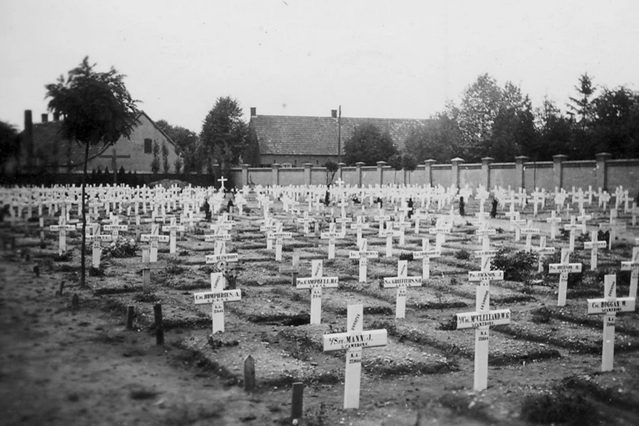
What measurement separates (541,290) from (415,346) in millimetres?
4600

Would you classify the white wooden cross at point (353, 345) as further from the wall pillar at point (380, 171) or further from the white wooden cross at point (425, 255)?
the wall pillar at point (380, 171)

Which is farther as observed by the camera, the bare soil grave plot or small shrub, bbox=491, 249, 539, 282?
small shrub, bbox=491, 249, 539, 282

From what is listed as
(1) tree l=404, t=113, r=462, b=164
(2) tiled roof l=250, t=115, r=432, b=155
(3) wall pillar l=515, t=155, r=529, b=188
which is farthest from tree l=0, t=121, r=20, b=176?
(1) tree l=404, t=113, r=462, b=164

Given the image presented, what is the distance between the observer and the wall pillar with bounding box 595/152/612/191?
3359cm

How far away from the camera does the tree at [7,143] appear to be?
634cm

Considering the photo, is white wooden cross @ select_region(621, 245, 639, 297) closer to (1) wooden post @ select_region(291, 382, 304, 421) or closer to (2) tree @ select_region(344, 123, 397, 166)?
(1) wooden post @ select_region(291, 382, 304, 421)

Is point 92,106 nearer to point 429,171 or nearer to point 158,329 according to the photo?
point 158,329

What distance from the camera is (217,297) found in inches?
331

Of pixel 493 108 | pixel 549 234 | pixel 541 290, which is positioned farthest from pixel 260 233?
pixel 493 108

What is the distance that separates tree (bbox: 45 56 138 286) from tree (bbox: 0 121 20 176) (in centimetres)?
340

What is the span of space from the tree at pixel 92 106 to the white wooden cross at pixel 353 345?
6.03 metres

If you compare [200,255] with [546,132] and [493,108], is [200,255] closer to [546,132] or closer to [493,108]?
[546,132]

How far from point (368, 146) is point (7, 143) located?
50.9 m

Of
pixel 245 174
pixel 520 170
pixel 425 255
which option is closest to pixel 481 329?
pixel 425 255
